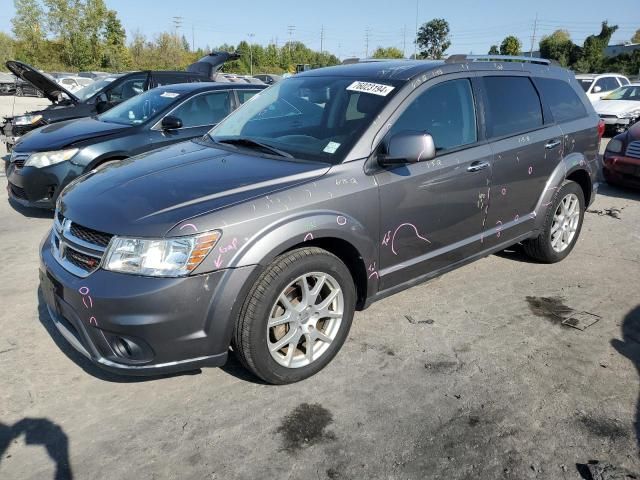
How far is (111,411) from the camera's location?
2.80 metres

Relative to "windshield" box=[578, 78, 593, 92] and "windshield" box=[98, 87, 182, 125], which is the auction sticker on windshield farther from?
"windshield" box=[578, 78, 593, 92]

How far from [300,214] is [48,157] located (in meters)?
4.37

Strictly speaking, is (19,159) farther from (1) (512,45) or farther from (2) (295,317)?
(1) (512,45)

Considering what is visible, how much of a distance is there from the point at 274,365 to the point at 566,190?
131 inches

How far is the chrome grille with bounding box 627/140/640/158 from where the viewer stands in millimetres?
7605

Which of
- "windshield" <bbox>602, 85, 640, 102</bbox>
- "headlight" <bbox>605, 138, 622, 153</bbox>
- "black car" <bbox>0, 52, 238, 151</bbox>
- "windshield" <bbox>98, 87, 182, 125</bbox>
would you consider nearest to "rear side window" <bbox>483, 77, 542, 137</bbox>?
"windshield" <bbox>98, 87, 182, 125</bbox>

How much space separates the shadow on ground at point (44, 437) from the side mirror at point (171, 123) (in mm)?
4005

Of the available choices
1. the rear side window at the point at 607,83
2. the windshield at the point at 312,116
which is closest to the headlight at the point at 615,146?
the windshield at the point at 312,116

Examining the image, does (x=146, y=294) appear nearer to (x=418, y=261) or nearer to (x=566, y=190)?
(x=418, y=261)

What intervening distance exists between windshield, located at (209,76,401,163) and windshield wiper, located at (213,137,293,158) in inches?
1.3

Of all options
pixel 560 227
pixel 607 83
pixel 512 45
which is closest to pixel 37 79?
pixel 560 227

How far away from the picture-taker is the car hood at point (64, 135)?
6000 mm

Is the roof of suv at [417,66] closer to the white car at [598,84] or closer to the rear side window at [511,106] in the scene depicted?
the rear side window at [511,106]

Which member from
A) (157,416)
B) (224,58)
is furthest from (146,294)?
(224,58)
